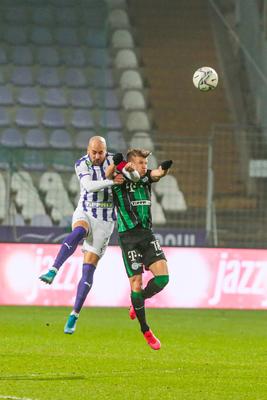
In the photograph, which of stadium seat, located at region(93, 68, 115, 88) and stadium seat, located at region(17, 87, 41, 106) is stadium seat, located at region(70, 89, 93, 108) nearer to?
stadium seat, located at region(93, 68, 115, 88)

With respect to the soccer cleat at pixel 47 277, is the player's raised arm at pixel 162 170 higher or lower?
higher

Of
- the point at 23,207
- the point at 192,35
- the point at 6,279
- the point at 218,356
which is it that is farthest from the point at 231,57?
the point at 218,356

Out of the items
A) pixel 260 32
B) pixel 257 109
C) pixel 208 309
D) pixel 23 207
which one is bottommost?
pixel 208 309

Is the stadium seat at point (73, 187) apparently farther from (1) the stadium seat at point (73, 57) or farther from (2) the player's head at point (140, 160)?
(2) the player's head at point (140, 160)

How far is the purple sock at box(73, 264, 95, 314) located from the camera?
10.8 meters

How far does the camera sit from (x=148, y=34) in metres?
25.6

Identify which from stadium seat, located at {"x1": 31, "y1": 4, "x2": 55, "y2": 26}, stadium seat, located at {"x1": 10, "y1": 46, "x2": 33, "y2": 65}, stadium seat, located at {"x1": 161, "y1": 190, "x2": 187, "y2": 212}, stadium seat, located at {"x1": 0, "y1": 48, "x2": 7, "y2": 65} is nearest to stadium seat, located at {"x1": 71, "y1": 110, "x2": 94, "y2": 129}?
stadium seat, located at {"x1": 10, "y1": 46, "x2": 33, "y2": 65}

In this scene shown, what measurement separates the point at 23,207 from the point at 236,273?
376 centimetres

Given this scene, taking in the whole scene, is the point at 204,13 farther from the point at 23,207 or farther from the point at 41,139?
the point at 23,207

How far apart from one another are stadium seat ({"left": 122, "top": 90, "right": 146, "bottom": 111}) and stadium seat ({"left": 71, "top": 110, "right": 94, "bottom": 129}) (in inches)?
34.3

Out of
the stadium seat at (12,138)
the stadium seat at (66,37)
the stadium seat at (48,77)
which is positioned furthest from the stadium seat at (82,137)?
the stadium seat at (66,37)

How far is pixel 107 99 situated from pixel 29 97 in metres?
1.58

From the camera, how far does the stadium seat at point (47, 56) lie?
24.3m

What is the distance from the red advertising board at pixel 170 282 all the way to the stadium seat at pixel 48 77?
766 cm
